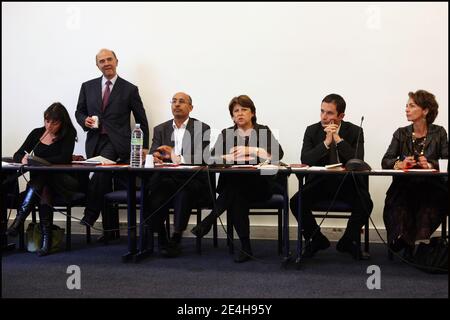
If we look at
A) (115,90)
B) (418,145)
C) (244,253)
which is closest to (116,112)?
(115,90)

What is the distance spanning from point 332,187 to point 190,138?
1.10 meters

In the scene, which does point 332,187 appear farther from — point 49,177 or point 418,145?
point 49,177

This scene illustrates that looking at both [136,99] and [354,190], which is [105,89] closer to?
[136,99]

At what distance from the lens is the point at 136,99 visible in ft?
13.2

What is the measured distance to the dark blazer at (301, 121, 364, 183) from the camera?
3.11 metres

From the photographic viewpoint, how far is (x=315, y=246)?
3178 millimetres

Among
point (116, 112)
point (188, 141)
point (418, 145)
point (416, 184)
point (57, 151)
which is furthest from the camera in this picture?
point (116, 112)

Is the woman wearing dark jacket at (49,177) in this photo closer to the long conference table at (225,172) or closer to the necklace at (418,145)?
the long conference table at (225,172)

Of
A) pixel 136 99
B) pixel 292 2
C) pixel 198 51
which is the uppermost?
pixel 292 2

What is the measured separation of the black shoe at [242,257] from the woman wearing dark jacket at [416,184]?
0.88 metres

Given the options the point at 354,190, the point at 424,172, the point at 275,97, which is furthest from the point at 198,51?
the point at 424,172

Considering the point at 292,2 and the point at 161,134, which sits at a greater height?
the point at 292,2

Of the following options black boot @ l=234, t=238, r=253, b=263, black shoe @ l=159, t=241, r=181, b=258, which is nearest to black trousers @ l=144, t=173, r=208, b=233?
black shoe @ l=159, t=241, r=181, b=258
